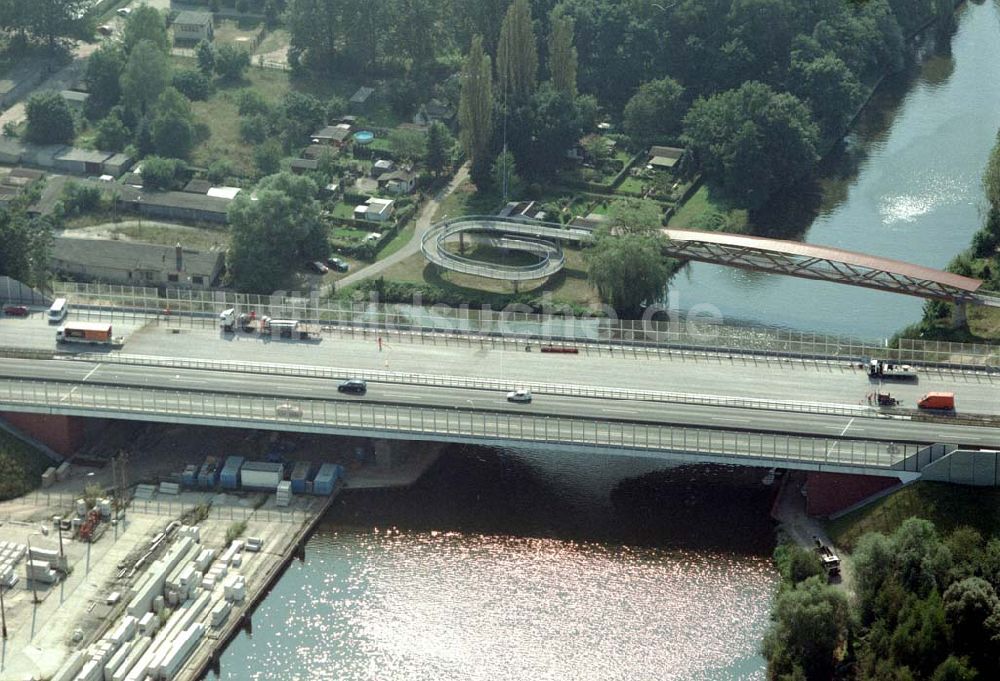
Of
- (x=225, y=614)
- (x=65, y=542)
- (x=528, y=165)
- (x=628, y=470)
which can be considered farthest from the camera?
(x=528, y=165)

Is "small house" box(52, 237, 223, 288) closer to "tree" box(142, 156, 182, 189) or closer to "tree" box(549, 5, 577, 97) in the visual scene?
"tree" box(142, 156, 182, 189)

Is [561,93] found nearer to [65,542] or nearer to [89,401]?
[89,401]

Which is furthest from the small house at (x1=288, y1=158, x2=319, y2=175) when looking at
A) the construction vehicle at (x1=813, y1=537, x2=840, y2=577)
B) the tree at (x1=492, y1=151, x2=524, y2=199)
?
the construction vehicle at (x1=813, y1=537, x2=840, y2=577)

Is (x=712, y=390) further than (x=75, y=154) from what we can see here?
No

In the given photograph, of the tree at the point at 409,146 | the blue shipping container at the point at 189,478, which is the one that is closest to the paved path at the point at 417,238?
the tree at the point at 409,146

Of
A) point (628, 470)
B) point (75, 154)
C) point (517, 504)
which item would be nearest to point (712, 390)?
point (628, 470)

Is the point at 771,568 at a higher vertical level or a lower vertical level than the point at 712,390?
lower
